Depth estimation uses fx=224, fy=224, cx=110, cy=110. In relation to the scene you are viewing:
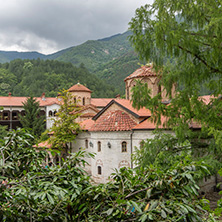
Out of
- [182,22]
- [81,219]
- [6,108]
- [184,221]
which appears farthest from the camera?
[6,108]

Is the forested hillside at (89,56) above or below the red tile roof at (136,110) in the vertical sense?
above

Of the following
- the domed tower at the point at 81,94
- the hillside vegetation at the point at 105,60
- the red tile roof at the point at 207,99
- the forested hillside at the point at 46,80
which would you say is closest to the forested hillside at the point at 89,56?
the hillside vegetation at the point at 105,60

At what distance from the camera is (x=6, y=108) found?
41469mm

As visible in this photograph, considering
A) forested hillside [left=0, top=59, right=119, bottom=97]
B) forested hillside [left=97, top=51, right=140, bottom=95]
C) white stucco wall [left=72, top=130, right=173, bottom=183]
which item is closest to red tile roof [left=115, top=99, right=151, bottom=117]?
white stucco wall [left=72, top=130, right=173, bottom=183]

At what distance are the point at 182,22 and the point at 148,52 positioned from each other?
5.45ft

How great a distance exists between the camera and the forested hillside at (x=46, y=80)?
69.2 m

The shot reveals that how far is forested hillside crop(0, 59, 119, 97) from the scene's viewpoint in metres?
69.2

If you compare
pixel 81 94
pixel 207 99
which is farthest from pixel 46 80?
pixel 207 99

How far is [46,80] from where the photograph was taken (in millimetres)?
71188

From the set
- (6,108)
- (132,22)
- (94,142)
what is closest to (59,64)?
(6,108)

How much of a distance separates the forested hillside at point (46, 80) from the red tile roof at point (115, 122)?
51050 mm

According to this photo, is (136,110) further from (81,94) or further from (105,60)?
(105,60)

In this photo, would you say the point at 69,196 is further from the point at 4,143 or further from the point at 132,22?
the point at 132,22

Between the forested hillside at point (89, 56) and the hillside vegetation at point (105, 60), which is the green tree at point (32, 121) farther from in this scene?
the forested hillside at point (89, 56)
